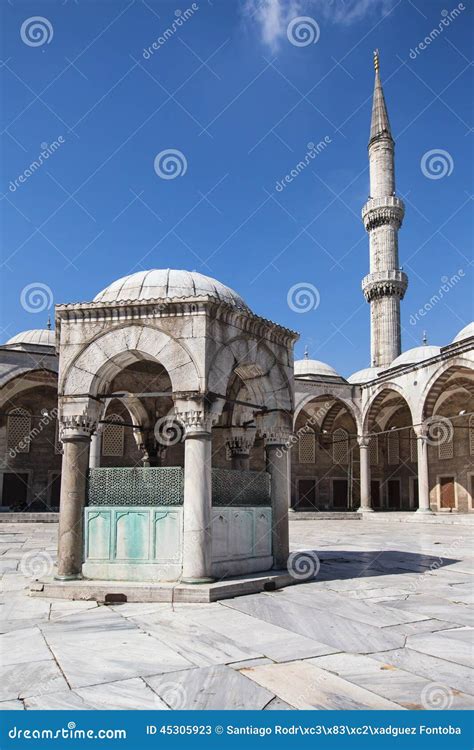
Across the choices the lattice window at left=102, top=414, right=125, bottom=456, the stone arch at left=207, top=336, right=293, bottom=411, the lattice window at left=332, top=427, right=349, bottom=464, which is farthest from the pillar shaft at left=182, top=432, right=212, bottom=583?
the lattice window at left=332, top=427, right=349, bottom=464

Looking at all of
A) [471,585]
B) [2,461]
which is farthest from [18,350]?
[471,585]

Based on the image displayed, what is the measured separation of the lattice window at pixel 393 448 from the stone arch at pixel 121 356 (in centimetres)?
2602

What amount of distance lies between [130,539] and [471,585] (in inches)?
150

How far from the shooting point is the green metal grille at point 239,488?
6750mm

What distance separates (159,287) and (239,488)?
2.50m

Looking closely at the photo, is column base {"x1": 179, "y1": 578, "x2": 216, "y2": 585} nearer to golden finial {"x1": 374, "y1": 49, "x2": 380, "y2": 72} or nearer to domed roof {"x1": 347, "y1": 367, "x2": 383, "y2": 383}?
domed roof {"x1": 347, "y1": 367, "x2": 383, "y2": 383}

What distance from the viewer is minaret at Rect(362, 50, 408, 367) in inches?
1176

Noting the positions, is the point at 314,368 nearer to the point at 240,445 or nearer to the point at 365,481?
the point at 365,481

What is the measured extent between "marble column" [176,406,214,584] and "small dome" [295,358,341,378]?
914 inches

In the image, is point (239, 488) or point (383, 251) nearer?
point (239, 488)

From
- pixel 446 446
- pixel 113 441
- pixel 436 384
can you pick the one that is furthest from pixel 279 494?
pixel 446 446

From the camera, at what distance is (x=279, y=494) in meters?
7.44

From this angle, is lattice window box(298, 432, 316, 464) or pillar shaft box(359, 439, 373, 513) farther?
lattice window box(298, 432, 316, 464)

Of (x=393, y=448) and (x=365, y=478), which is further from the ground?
(x=393, y=448)
